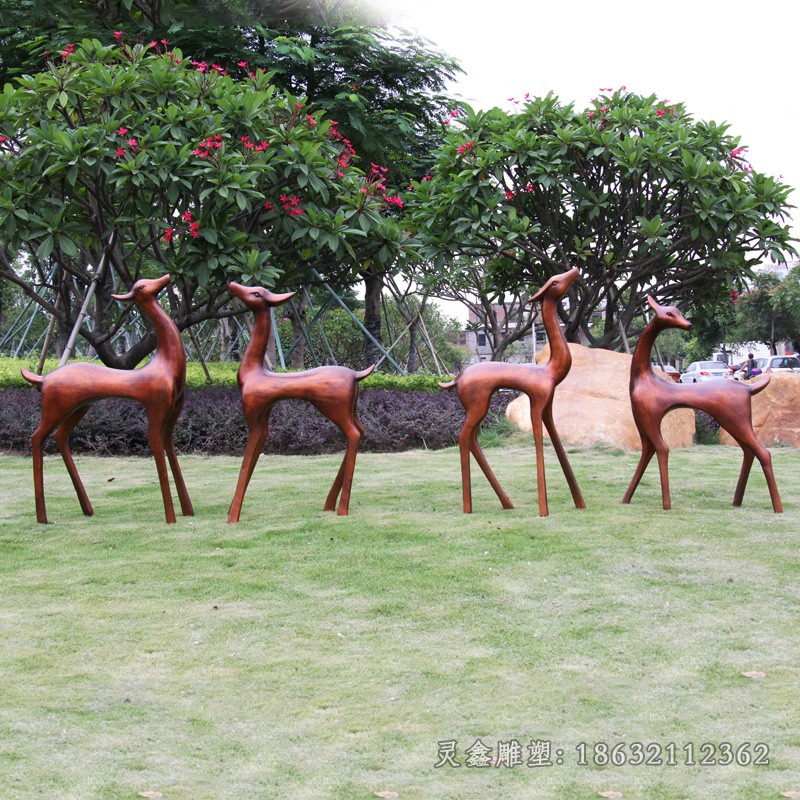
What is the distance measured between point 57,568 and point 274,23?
13.4 meters

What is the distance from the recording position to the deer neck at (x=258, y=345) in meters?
7.41

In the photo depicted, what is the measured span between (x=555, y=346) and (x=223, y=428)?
5.72 m

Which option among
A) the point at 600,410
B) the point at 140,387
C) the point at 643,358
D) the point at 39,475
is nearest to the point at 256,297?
the point at 140,387

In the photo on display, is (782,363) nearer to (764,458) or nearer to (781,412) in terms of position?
(781,412)

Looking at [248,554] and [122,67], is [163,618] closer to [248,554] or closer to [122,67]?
[248,554]

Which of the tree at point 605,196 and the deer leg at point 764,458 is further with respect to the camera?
the tree at point 605,196

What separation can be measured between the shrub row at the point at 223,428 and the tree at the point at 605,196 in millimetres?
2495

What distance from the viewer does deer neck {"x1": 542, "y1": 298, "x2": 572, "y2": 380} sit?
747 cm

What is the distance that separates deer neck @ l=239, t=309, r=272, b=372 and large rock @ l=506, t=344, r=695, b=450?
4.94 m

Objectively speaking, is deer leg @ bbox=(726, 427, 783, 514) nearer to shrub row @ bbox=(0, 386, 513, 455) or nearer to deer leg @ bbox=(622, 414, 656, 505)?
deer leg @ bbox=(622, 414, 656, 505)

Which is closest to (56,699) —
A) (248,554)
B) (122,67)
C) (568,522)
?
(248,554)

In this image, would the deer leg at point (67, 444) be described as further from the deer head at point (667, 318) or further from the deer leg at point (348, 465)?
the deer head at point (667, 318)

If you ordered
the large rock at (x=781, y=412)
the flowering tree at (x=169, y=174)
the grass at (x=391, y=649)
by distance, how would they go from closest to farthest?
the grass at (x=391, y=649)
the flowering tree at (x=169, y=174)
the large rock at (x=781, y=412)

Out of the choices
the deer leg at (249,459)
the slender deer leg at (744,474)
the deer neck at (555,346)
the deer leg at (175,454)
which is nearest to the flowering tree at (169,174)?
the deer leg at (175,454)
